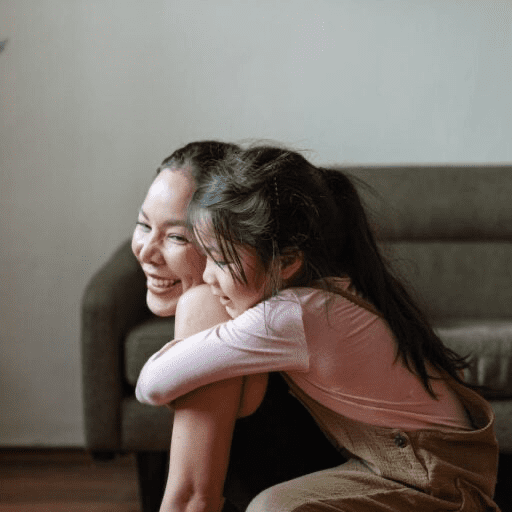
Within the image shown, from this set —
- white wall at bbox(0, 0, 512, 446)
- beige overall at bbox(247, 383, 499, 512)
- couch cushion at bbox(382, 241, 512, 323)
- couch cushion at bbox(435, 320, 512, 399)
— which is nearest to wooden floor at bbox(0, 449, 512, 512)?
white wall at bbox(0, 0, 512, 446)

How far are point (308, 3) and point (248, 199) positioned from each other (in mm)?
1874

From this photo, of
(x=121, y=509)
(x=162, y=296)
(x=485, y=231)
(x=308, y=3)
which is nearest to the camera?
(x=162, y=296)

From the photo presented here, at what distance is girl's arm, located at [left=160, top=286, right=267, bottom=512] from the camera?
0.85 meters

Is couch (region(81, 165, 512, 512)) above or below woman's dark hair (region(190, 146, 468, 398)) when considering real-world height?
below

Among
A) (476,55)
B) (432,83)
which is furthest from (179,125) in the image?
(476,55)

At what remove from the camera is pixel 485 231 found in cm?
234

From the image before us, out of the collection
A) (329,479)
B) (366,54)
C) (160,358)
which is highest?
(366,54)

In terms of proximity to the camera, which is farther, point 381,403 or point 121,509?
point 121,509

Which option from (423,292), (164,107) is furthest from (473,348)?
(164,107)

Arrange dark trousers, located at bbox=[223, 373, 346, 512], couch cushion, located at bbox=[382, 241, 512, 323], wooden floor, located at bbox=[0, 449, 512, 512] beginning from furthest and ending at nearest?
couch cushion, located at bbox=[382, 241, 512, 323] < wooden floor, located at bbox=[0, 449, 512, 512] < dark trousers, located at bbox=[223, 373, 346, 512]

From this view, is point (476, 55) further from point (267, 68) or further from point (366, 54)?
point (267, 68)

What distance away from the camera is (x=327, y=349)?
0.89m

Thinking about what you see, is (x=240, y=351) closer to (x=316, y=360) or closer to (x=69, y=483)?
(x=316, y=360)

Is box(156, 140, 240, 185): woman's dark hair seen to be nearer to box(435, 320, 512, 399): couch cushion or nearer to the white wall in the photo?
box(435, 320, 512, 399): couch cushion
